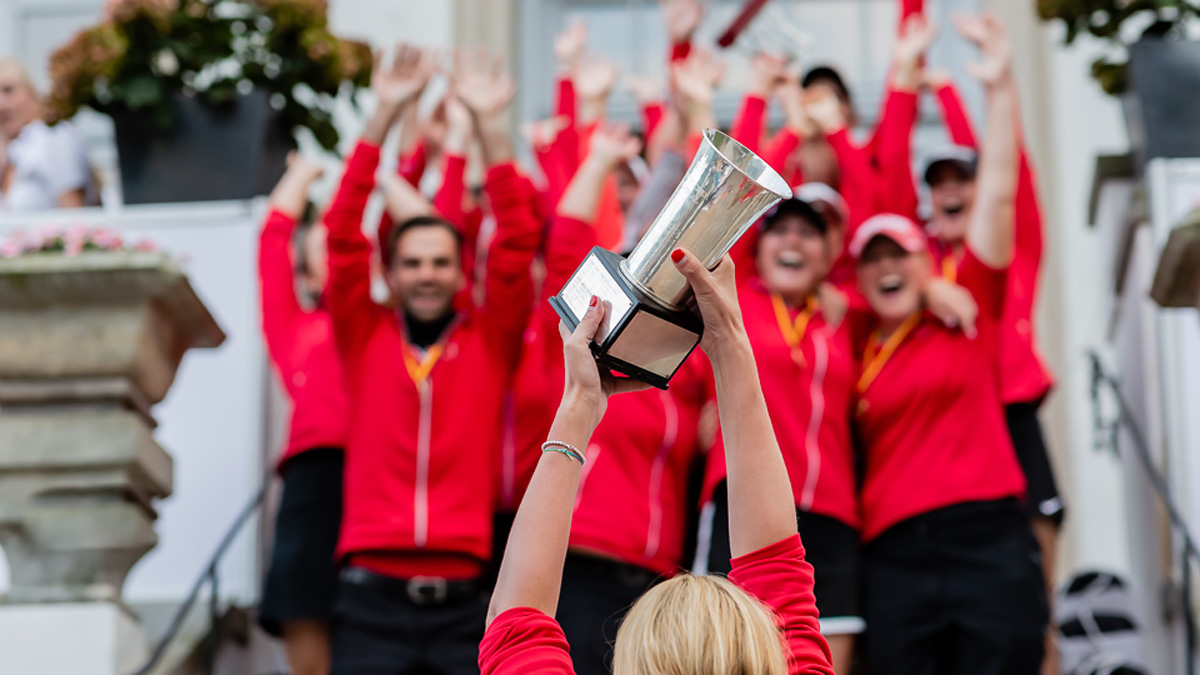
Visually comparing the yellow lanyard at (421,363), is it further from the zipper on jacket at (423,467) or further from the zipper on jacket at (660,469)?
the zipper on jacket at (660,469)

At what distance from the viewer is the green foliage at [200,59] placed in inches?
227

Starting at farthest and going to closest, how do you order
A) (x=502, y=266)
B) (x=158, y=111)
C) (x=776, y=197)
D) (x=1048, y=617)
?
(x=158, y=111)
(x=502, y=266)
(x=1048, y=617)
(x=776, y=197)

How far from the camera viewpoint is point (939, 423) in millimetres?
4242

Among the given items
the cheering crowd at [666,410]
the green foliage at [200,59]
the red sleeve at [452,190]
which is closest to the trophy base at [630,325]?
the cheering crowd at [666,410]

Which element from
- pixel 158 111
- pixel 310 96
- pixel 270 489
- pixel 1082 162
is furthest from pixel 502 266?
pixel 1082 162

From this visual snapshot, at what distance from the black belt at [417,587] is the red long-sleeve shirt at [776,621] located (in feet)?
6.26

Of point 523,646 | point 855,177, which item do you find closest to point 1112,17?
point 855,177

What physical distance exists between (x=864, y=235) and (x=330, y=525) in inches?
68.2

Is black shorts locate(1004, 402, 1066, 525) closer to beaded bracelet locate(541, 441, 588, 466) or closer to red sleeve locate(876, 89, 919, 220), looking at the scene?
red sleeve locate(876, 89, 919, 220)

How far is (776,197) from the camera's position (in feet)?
7.48

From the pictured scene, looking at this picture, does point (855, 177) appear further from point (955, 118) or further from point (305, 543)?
point (305, 543)

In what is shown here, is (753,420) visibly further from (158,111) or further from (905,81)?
(158,111)

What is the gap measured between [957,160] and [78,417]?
275 centimetres

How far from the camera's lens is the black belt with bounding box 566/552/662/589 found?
411 centimetres
